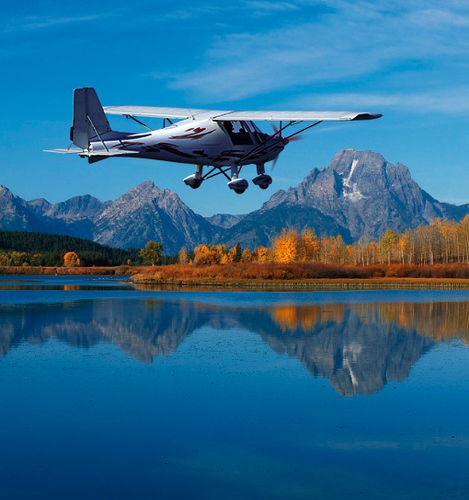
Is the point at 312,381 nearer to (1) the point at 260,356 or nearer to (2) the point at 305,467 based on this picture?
(1) the point at 260,356

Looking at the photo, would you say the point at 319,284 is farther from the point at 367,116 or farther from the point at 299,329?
the point at 367,116

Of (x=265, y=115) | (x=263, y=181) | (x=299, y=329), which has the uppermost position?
(x=265, y=115)

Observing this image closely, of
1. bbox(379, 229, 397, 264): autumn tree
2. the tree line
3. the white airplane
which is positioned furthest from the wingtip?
bbox(379, 229, 397, 264): autumn tree

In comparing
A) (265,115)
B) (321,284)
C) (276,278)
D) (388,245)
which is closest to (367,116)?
(265,115)

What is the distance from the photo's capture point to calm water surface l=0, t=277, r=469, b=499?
1049cm

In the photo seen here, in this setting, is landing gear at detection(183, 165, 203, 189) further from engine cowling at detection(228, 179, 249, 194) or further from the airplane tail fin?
the airplane tail fin

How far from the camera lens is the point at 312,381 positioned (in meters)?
18.0

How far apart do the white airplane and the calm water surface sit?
596 cm

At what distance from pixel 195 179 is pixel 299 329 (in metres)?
14.0

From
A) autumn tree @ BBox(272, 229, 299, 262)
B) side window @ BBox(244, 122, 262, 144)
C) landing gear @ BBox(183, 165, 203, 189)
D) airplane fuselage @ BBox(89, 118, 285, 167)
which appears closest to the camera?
airplane fuselage @ BBox(89, 118, 285, 167)

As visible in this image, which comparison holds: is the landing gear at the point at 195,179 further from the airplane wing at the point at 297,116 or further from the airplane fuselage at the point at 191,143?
the airplane wing at the point at 297,116

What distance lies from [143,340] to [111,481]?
15.7m

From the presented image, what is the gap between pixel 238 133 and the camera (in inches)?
675

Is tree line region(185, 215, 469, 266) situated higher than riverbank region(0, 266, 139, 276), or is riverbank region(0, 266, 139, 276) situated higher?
tree line region(185, 215, 469, 266)
